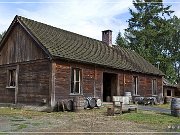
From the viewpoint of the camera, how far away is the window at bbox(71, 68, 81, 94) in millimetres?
21344

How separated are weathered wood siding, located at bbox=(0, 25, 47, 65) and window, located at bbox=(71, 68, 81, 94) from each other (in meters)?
2.48

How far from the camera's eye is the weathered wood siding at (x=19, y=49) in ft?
70.0

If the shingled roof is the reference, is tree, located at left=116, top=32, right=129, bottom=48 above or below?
above

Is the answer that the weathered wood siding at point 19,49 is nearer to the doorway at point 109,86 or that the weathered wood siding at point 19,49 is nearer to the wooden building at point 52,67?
the wooden building at point 52,67

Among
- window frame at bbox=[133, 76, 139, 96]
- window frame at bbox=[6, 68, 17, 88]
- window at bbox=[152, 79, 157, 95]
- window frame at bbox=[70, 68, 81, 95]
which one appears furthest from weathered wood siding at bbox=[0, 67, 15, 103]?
window at bbox=[152, 79, 157, 95]

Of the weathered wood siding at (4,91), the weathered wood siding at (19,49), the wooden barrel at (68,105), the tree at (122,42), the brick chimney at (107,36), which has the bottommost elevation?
the wooden barrel at (68,105)

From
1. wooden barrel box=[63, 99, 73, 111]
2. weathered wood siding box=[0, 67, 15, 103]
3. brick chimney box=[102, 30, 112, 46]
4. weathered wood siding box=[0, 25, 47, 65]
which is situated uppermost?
brick chimney box=[102, 30, 112, 46]

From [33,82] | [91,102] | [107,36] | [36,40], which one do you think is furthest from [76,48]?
[107,36]

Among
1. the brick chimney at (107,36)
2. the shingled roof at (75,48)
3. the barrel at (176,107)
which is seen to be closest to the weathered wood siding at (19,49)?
the shingled roof at (75,48)

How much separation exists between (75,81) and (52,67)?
8.11 feet

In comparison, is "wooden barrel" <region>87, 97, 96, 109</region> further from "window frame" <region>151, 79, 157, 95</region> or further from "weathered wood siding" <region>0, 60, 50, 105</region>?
"window frame" <region>151, 79, 157, 95</region>

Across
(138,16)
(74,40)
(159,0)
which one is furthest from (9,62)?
(159,0)

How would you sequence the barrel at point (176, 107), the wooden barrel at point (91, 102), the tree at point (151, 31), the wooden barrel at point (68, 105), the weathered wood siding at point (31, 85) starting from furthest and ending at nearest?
the tree at point (151, 31), the wooden barrel at point (91, 102), the weathered wood siding at point (31, 85), the wooden barrel at point (68, 105), the barrel at point (176, 107)

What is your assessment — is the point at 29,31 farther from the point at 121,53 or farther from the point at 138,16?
the point at 138,16
